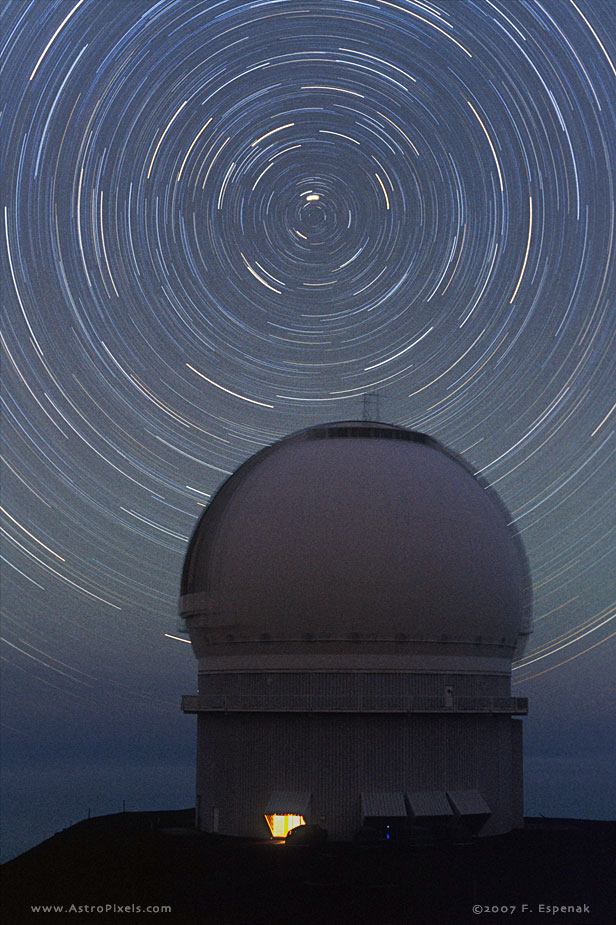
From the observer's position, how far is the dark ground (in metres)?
19.5

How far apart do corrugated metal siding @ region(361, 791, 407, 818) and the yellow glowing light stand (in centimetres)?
193

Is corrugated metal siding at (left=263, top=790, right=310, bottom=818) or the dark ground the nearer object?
the dark ground

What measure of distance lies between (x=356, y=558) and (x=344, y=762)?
18.4 ft

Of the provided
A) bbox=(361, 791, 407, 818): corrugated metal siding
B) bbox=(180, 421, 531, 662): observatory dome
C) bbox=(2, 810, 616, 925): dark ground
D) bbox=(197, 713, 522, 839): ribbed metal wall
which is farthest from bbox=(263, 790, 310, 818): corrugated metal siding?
bbox=(180, 421, 531, 662): observatory dome

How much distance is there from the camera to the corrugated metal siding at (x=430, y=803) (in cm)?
2877

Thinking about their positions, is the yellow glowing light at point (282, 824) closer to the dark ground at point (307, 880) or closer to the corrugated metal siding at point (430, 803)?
the dark ground at point (307, 880)

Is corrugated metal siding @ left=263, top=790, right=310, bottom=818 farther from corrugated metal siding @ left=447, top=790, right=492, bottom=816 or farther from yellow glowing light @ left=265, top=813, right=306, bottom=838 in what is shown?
corrugated metal siding @ left=447, top=790, right=492, bottom=816

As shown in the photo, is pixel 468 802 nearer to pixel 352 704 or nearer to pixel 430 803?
pixel 430 803

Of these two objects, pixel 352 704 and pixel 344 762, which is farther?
pixel 352 704

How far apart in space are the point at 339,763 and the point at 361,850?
282cm

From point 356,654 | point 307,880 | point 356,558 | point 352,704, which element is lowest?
point 307,880

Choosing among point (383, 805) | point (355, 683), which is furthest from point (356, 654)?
point (383, 805)

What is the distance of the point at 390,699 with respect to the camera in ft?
97.9

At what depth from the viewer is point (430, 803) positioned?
29.1 meters
